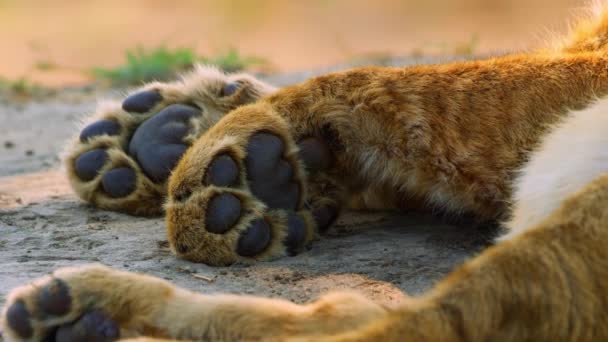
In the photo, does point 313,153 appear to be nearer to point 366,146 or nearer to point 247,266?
point 366,146

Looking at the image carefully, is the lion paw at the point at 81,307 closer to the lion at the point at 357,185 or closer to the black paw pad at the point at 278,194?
the lion at the point at 357,185

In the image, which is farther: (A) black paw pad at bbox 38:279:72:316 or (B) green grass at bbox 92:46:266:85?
(B) green grass at bbox 92:46:266:85

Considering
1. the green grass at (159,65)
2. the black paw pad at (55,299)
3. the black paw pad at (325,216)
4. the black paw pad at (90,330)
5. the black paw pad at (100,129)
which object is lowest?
the green grass at (159,65)

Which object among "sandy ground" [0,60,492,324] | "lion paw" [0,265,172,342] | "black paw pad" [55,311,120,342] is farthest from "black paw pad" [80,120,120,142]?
"black paw pad" [55,311,120,342]

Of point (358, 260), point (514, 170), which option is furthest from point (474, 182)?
point (358, 260)

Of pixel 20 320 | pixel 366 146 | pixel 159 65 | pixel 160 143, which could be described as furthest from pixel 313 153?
pixel 159 65

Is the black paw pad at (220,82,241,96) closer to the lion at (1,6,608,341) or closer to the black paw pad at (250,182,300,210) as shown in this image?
the lion at (1,6,608,341)

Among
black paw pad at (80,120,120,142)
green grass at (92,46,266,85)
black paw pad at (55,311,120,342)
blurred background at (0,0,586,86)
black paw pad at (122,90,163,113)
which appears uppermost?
black paw pad at (122,90,163,113)

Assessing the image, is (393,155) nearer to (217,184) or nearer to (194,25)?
(217,184)

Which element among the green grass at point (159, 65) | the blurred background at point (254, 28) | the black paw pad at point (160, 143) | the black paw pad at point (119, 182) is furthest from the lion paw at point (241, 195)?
the blurred background at point (254, 28)
